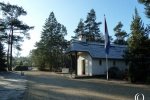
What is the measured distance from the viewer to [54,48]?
78.5 metres

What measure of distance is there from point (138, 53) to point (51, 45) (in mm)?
47681

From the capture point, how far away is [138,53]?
107 feet

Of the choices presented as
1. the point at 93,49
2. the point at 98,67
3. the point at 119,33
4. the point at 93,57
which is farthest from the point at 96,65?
the point at 119,33

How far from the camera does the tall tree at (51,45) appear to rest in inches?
2965

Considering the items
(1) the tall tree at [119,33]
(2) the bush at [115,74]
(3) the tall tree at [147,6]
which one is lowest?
(2) the bush at [115,74]

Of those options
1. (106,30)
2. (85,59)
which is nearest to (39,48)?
(85,59)

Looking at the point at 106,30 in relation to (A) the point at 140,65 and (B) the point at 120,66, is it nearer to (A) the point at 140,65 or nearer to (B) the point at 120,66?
(A) the point at 140,65

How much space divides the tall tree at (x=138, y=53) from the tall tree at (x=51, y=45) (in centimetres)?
4363

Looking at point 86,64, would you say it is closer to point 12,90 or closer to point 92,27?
point 12,90

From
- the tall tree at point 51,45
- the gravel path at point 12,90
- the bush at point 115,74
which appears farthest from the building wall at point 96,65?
the tall tree at point 51,45

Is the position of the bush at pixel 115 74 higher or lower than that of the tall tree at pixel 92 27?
lower

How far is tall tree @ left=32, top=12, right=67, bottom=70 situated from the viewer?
75.3 metres

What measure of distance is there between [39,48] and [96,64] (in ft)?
123

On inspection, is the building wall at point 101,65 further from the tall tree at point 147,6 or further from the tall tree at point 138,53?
the tall tree at point 147,6
